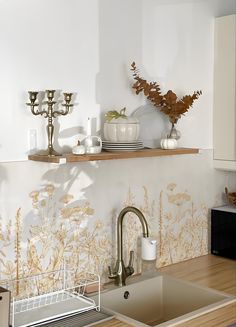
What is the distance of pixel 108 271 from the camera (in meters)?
2.64

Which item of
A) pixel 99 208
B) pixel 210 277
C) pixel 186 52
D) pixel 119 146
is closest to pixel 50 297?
pixel 99 208

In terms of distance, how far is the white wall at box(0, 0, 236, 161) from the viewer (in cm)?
226

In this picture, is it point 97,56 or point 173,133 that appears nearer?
point 97,56

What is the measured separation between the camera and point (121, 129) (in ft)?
8.05

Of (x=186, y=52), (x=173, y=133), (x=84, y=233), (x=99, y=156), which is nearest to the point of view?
(x=99, y=156)

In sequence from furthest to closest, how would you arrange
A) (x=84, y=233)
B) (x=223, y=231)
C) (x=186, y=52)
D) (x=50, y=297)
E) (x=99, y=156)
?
(x=223, y=231) → (x=186, y=52) → (x=84, y=233) → (x=50, y=297) → (x=99, y=156)

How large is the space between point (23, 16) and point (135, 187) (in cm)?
102

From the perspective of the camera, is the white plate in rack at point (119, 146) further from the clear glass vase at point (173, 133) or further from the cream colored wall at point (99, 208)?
the clear glass vase at point (173, 133)

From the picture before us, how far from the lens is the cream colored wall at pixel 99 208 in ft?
7.52

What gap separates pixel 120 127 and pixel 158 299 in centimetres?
94

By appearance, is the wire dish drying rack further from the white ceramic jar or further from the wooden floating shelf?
the white ceramic jar

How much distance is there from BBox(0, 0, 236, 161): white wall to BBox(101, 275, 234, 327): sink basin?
766mm

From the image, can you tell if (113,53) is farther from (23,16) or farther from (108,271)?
(108,271)

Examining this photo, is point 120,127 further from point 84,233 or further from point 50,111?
Result: point 84,233
